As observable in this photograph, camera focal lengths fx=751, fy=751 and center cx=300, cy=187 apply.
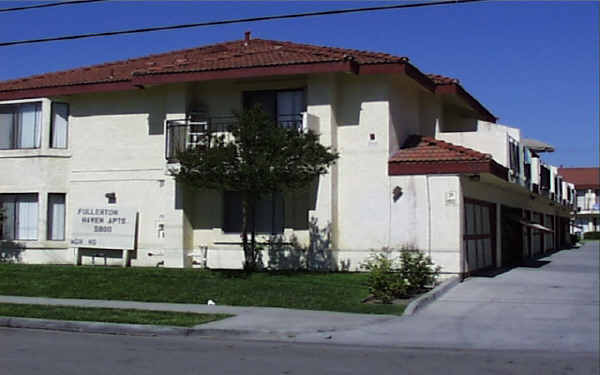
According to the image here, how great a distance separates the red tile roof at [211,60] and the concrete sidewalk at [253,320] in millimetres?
8118

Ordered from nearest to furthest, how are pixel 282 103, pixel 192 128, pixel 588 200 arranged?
pixel 192 128 < pixel 282 103 < pixel 588 200

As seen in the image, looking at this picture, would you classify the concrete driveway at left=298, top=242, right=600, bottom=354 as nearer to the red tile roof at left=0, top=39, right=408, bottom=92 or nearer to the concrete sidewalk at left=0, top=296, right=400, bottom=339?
the concrete sidewalk at left=0, top=296, right=400, bottom=339

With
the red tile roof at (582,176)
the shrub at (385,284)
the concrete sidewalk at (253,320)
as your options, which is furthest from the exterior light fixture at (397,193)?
the red tile roof at (582,176)

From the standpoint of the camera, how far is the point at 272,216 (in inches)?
861

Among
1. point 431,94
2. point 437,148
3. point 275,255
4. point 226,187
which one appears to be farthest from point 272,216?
point 431,94

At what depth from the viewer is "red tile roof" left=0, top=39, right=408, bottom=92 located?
21.0m

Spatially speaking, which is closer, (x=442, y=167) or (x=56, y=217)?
(x=442, y=167)

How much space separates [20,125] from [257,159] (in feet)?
33.6

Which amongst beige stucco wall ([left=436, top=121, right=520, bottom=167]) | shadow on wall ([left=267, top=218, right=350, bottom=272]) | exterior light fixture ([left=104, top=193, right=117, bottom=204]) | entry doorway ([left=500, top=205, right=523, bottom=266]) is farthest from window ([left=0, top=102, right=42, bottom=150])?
entry doorway ([left=500, top=205, right=523, bottom=266])

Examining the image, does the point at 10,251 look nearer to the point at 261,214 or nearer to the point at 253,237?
the point at 261,214

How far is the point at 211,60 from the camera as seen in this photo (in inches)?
894

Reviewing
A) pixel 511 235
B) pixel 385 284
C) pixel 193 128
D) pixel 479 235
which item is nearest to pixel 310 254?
pixel 193 128

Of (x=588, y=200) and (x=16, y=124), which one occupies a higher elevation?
(x=588, y=200)

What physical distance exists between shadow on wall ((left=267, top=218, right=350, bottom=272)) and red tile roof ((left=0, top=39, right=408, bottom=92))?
468 centimetres
